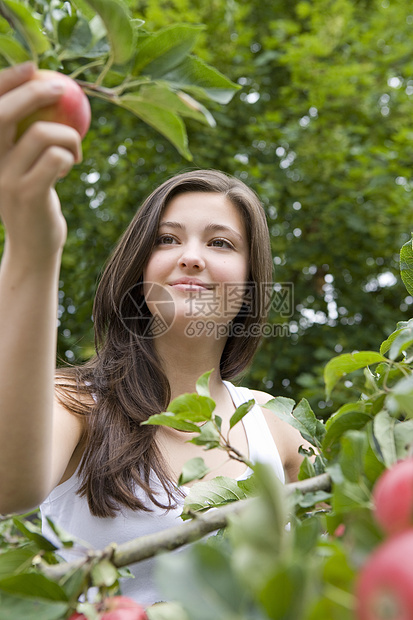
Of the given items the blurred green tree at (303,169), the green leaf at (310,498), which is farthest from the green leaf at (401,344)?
the blurred green tree at (303,169)

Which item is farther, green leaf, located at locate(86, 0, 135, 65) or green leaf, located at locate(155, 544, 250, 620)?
green leaf, located at locate(86, 0, 135, 65)

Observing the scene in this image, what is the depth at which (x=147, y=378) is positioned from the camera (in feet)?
4.91

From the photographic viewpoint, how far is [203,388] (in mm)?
665

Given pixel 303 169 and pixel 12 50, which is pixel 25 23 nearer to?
pixel 12 50

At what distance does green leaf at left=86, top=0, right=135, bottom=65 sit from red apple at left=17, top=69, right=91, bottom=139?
0.05m

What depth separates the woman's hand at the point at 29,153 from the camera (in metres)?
0.46

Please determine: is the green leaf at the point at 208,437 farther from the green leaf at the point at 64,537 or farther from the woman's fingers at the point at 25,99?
the woman's fingers at the point at 25,99

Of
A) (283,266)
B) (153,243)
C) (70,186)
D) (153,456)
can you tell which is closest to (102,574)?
(153,456)

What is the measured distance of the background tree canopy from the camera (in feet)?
10.0

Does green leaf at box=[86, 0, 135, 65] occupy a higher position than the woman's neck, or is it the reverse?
green leaf at box=[86, 0, 135, 65]

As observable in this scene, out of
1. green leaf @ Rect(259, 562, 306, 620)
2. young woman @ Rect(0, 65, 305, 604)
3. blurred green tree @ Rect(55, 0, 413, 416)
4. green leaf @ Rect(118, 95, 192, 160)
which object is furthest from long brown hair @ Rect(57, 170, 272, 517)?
blurred green tree @ Rect(55, 0, 413, 416)

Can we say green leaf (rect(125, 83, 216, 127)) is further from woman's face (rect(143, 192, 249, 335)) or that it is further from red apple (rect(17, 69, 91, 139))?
woman's face (rect(143, 192, 249, 335))

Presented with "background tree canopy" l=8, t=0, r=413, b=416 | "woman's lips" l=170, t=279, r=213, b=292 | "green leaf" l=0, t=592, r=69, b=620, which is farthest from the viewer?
"background tree canopy" l=8, t=0, r=413, b=416

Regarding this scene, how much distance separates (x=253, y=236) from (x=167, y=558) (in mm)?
1376
